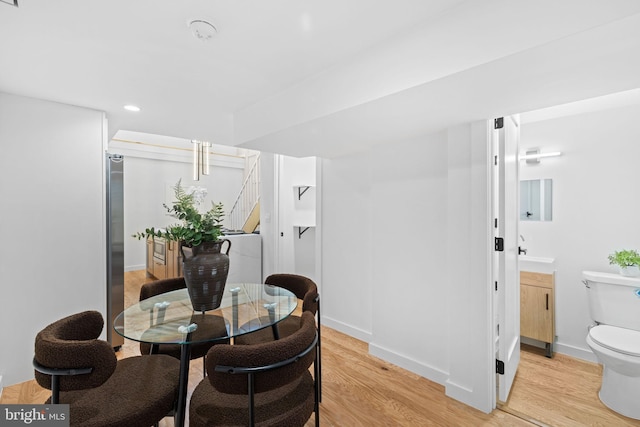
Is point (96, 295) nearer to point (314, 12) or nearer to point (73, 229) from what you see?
point (73, 229)

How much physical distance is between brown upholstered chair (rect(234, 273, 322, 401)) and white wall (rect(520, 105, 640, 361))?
2.33m

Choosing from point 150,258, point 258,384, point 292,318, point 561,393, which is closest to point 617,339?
point 561,393

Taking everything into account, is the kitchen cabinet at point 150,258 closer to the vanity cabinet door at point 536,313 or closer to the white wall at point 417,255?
the white wall at point 417,255

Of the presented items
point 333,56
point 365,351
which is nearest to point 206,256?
point 333,56

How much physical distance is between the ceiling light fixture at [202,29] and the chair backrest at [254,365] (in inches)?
56.9

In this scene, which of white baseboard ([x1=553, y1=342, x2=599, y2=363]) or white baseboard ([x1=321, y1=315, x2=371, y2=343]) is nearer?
white baseboard ([x1=553, y1=342, x2=599, y2=363])

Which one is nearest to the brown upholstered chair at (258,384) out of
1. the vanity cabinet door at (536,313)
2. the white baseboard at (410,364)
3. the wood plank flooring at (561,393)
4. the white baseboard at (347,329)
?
the white baseboard at (410,364)

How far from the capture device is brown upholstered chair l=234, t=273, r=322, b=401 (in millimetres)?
1920

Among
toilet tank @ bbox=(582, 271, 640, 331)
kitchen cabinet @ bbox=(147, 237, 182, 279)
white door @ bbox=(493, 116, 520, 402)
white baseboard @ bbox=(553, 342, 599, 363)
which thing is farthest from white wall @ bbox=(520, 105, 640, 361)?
kitchen cabinet @ bbox=(147, 237, 182, 279)

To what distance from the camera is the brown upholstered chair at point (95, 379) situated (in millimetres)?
1093

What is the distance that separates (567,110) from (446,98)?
6.03 ft

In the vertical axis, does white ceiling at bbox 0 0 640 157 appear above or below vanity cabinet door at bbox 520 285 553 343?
above

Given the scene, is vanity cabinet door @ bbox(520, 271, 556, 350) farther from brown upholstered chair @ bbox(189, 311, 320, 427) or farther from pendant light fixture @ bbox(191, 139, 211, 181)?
pendant light fixture @ bbox(191, 139, 211, 181)

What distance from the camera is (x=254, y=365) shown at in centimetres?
112
